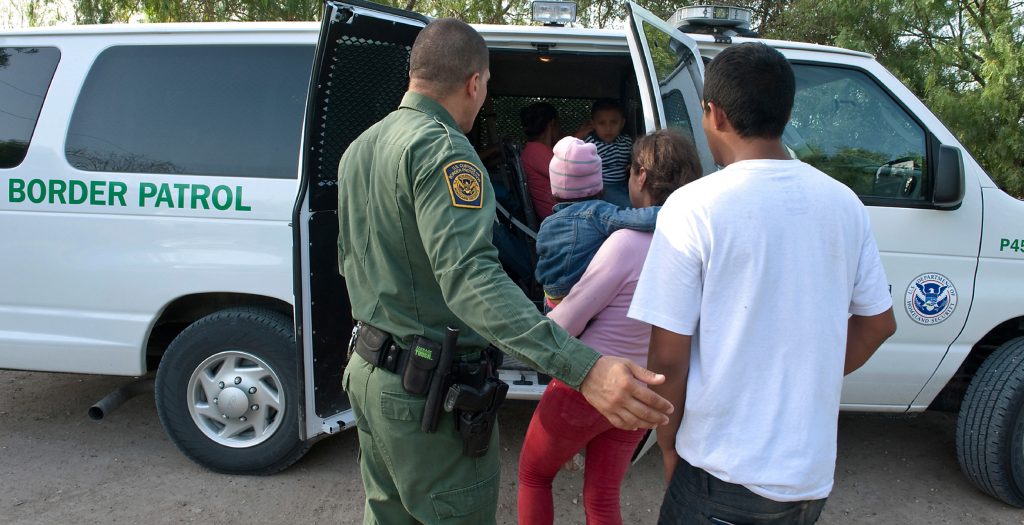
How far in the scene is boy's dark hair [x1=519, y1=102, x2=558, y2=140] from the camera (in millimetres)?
4828

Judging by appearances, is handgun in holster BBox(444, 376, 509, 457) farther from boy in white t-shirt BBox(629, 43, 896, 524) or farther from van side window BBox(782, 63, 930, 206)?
van side window BBox(782, 63, 930, 206)

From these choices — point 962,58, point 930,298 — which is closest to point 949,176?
point 930,298

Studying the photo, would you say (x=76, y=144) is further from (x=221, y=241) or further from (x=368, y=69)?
(x=368, y=69)

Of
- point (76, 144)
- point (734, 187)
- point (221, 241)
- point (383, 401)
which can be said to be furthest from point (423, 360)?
point (76, 144)

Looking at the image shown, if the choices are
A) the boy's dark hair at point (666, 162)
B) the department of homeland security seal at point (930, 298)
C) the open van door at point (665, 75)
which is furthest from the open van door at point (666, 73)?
the department of homeland security seal at point (930, 298)

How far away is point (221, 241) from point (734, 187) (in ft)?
8.36

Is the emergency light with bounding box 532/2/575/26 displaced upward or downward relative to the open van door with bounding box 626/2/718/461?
upward

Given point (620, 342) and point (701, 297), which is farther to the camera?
point (620, 342)

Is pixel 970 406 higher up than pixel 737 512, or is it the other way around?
pixel 737 512

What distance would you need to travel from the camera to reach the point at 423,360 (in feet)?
6.29

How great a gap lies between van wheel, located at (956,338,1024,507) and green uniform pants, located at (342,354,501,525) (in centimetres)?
259

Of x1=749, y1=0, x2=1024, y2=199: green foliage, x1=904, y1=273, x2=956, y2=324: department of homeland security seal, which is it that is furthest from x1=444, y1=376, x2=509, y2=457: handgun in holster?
x1=749, y1=0, x2=1024, y2=199: green foliage

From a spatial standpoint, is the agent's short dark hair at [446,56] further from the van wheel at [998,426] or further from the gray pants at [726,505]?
the van wheel at [998,426]

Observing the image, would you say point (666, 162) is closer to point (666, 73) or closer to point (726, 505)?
point (726, 505)
